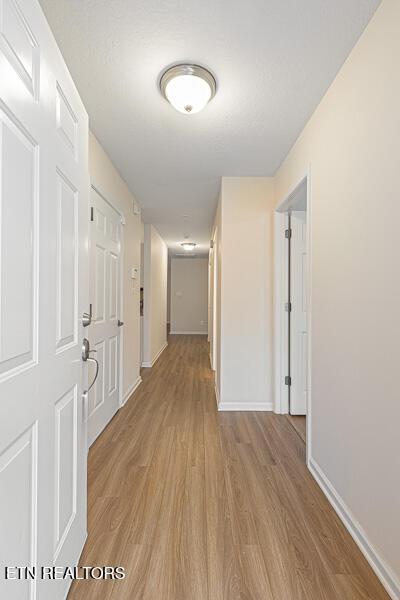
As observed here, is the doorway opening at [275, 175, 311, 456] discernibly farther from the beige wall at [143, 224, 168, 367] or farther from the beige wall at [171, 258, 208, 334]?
the beige wall at [171, 258, 208, 334]

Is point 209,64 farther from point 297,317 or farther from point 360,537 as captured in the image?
point 360,537

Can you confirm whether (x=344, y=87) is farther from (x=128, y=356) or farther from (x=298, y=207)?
(x=128, y=356)

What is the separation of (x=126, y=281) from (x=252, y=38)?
247 cm

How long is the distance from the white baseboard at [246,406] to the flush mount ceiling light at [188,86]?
2623 millimetres

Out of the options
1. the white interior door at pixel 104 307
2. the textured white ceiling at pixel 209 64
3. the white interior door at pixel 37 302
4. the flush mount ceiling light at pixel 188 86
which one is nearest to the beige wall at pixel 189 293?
the white interior door at pixel 104 307

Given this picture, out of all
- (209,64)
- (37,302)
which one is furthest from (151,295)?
(37,302)

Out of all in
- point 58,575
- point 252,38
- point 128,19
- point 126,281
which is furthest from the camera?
point 126,281

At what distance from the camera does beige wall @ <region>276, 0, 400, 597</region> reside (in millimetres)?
1260

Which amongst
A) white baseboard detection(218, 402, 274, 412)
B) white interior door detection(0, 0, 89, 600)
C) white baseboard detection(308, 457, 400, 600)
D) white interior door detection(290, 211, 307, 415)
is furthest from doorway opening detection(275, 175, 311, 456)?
white interior door detection(0, 0, 89, 600)

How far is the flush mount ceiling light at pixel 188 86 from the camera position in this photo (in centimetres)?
171

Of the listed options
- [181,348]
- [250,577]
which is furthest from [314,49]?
[181,348]

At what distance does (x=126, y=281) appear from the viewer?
11.5 feet

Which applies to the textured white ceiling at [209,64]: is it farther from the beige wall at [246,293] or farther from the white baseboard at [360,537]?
the white baseboard at [360,537]

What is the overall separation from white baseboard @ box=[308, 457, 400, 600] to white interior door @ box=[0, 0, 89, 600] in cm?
123
